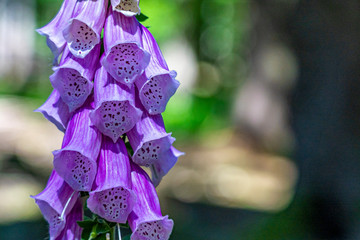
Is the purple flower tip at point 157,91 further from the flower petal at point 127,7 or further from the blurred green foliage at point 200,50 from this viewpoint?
the blurred green foliage at point 200,50

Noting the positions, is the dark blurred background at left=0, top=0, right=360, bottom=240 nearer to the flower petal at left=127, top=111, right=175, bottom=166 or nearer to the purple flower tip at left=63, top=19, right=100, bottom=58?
the purple flower tip at left=63, top=19, right=100, bottom=58

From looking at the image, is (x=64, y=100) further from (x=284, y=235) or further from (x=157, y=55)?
(x=284, y=235)

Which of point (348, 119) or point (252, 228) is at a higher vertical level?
point (348, 119)

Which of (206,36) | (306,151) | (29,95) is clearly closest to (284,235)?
(306,151)

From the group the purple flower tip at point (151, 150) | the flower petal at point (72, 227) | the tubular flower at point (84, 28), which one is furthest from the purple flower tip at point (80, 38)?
the flower petal at point (72, 227)

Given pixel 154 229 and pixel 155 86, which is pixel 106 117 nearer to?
pixel 155 86

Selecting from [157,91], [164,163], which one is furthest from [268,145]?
[157,91]
